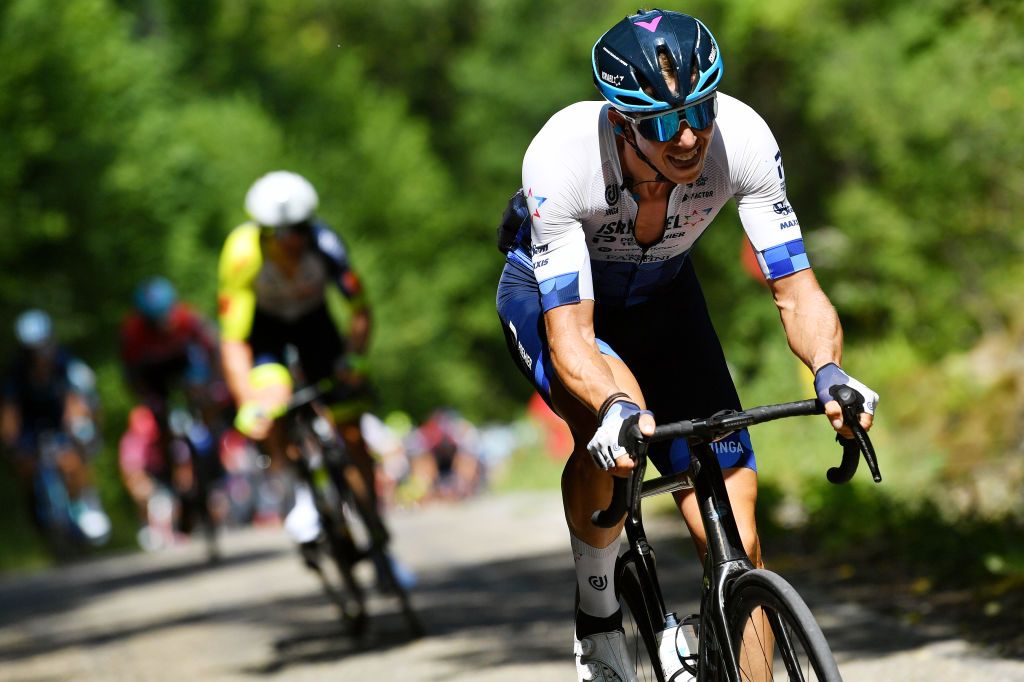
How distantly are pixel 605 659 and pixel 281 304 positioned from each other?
4.30m

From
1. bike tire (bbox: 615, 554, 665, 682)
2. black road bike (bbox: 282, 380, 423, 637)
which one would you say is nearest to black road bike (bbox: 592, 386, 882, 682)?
bike tire (bbox: 615, 554, 665, 682)

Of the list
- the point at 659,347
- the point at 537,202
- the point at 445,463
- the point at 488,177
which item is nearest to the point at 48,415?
the point at 659,347

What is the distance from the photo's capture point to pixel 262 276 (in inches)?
337

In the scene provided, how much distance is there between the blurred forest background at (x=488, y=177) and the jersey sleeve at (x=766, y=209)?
321 centimetres

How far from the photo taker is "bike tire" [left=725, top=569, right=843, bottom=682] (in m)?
3.56

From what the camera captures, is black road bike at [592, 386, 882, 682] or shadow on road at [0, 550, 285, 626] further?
shadow on road at [0, 550, 285, 626]

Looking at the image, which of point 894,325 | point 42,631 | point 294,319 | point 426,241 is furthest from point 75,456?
point 426,241

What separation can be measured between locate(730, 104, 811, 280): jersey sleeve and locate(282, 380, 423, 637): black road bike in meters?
4.20

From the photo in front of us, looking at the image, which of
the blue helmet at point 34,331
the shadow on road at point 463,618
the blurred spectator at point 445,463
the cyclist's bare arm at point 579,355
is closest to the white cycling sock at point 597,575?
the cyclist's bare arm at point 579,355

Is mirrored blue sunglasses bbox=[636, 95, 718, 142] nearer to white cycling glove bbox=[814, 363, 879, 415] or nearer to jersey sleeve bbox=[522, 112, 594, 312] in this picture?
jersey sleeve bbox=[522, 112, 594, 312]

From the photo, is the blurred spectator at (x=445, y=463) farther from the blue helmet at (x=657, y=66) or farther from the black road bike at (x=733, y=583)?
the blue helmet at (x=657, y=66)

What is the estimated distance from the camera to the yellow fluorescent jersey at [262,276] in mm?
8492

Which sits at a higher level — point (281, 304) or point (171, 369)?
point (171, 369)

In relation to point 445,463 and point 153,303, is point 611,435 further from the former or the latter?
point 445,463
